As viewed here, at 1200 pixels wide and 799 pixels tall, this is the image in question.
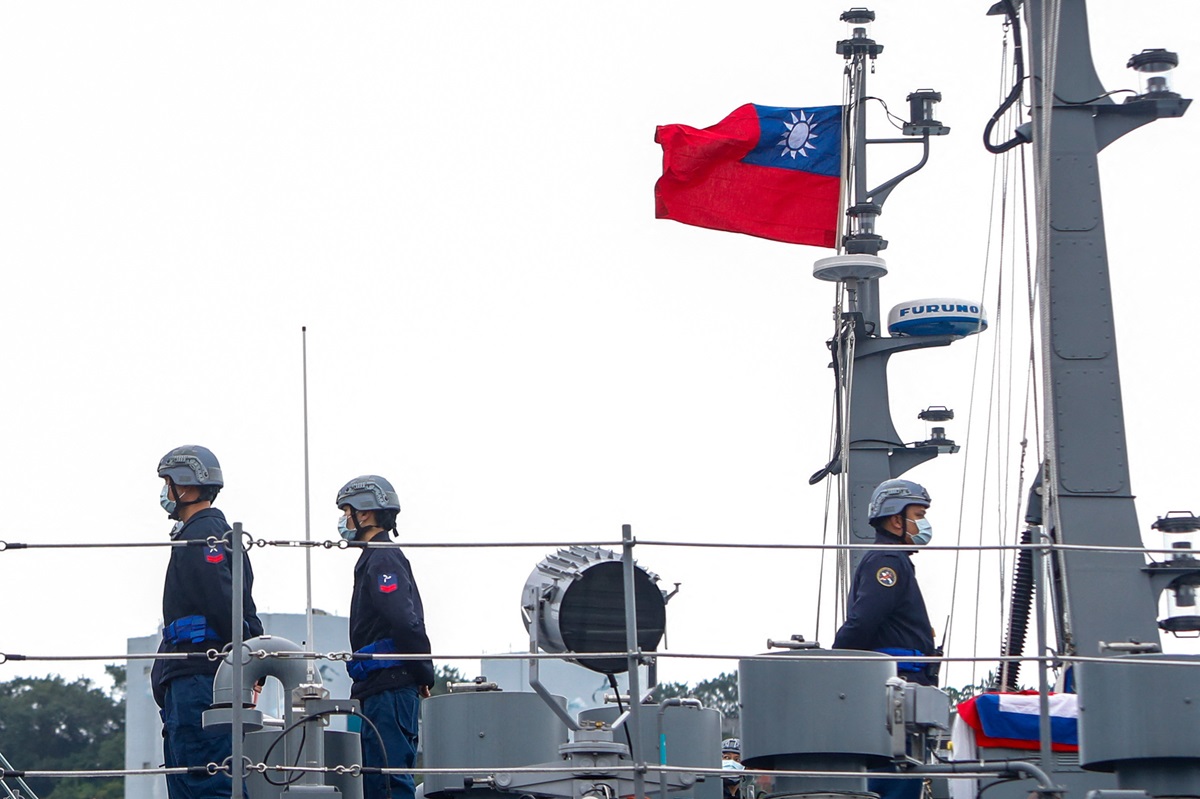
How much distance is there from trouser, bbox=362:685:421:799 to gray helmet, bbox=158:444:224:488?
3.65ft

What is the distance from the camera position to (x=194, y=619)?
7.35m

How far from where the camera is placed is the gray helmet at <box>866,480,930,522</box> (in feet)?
26.0

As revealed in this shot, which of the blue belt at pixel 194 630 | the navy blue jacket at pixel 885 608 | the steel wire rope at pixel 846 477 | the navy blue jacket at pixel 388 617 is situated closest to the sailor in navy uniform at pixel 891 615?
the navy blue jacket at pixel 885 608

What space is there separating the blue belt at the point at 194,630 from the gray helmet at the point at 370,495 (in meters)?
0.85

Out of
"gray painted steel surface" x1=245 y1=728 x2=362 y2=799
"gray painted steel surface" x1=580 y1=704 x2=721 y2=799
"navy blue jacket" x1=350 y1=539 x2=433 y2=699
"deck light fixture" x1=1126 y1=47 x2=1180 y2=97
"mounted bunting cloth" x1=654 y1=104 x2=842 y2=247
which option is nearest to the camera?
"gray painted steel surface" x1=245 y1=728 x2=362 y2=799

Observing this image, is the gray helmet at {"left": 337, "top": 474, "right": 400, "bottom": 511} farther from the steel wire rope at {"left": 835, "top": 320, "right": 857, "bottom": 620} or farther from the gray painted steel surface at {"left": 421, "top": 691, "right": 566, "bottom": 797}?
the steel wire rope at {"left": 835, "top": 320, "right": 857, "bottom": 620}

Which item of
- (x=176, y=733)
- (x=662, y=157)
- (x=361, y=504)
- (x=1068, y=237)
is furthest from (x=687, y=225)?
(x=176, y=733)

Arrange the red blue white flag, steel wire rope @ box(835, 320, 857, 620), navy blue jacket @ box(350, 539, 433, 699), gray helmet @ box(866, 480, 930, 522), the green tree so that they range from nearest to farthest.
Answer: the red blue white flag
navy blue jacket @ box(350, 539, 433, 699)
gray helmet @ box(866, 480, 930, 522)
steel wire rope @ box(835, 320, 857, 620)
the green tree

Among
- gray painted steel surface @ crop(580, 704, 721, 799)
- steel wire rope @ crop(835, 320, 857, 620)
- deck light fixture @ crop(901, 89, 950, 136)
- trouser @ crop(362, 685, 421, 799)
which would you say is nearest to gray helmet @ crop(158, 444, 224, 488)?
trouser @ crop(362, 685, 421, 799)

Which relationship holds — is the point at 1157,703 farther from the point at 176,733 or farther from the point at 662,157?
the point at 662,157

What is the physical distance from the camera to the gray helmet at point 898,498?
7926mm

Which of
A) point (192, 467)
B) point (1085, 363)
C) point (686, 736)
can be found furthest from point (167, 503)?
point (1085, 363)

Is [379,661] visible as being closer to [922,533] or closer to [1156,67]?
[922,533]

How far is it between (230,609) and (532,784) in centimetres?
137
